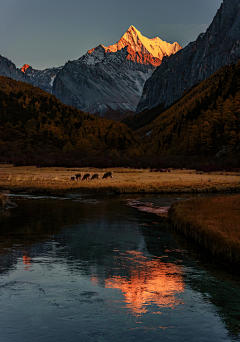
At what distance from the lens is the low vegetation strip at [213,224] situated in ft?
58.2

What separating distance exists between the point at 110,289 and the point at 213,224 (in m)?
10.5

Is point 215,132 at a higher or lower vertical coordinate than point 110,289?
higher

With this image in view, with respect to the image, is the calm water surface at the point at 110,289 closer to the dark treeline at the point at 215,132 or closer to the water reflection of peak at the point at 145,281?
the water reflection of peak at the point at 145,281

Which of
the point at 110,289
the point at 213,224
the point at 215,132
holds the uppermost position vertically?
the point at 215,132

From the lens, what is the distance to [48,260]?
684 inches

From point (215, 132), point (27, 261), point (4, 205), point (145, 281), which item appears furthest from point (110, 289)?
point (215, 132)

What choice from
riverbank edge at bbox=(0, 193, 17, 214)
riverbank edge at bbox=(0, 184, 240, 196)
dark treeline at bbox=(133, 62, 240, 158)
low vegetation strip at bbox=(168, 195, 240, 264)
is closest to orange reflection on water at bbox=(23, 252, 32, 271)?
low vegetation strip at bbox=(168, 195, 240, 264)

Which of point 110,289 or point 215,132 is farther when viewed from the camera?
point 215,132

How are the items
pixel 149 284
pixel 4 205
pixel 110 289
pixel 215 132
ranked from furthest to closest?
pixel 215 132 < pixel 4 205 < pixel 149 284 < pixel 110 289

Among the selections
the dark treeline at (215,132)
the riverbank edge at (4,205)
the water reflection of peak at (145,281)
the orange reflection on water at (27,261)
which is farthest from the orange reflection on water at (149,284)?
the dark treeline at (215,132)

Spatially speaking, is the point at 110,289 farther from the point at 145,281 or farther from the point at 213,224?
the point at 213,224

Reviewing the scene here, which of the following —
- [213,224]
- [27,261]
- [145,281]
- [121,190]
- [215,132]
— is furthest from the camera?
[215,132]

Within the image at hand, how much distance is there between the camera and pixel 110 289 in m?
13.4

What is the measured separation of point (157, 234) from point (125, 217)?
667cm
